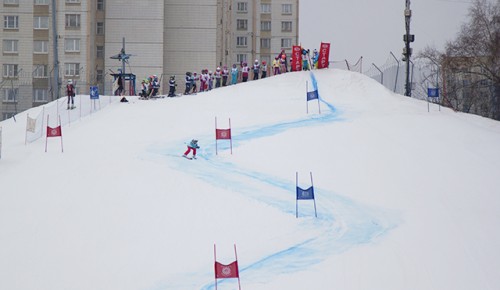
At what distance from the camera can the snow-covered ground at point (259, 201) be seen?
22.2m

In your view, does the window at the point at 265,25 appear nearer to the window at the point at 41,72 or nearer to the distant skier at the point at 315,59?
the window at the point at 41,72

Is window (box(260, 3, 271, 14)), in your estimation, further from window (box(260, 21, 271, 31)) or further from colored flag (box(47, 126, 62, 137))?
colored flag (box(47, 126, 62, 137))

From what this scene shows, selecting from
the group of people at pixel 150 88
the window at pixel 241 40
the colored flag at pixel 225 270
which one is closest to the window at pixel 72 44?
the group of people at pixel 150 88

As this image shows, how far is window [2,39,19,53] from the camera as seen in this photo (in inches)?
3024

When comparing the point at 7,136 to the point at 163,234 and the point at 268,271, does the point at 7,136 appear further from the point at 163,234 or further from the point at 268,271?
the point at 268,271

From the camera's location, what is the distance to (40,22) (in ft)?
251

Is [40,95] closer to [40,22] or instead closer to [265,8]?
[40,22]

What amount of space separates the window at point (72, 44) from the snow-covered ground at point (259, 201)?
107 ft

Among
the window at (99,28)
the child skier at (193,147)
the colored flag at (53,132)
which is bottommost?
the child skier at (193,147)

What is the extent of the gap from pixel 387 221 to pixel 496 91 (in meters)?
30.3

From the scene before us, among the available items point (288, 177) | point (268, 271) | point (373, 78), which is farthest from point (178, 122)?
point (268, 271)

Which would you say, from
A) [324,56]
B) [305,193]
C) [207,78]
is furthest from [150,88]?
[305,193]

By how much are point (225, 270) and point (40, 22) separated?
60.4 metres

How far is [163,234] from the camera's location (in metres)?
24.8
